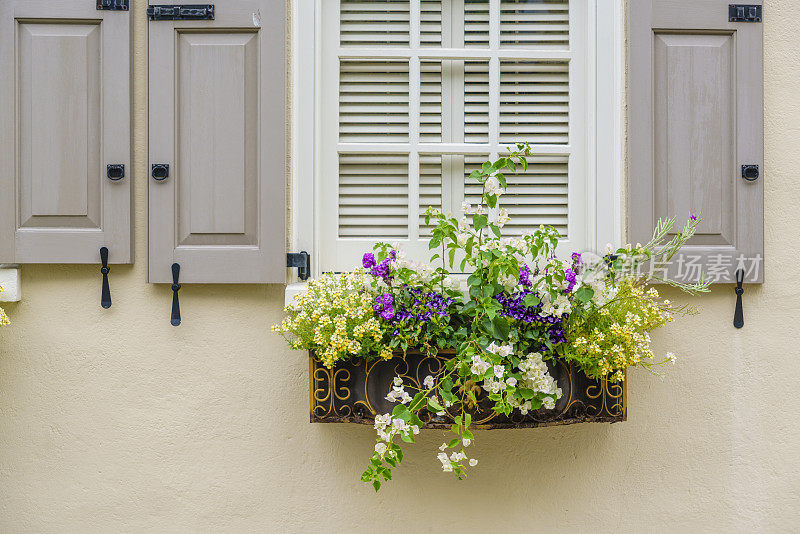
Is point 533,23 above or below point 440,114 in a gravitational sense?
above

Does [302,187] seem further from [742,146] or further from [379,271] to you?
[742,146]

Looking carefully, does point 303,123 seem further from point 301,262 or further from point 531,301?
point 531,301

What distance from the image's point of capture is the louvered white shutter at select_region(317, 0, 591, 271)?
7.31 ft

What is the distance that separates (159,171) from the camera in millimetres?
2092

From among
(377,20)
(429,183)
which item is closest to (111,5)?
(377,20)

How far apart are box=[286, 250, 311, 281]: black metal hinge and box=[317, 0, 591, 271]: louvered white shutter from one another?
0.11 metres

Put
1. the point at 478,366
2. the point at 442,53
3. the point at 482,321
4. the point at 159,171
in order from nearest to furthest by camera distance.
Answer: the point at 478,366 < the point at 482,321 < the point at 159,171 < the point at 442,53

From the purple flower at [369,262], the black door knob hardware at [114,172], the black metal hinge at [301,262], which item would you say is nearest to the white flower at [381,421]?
the purple flower at [369,262]

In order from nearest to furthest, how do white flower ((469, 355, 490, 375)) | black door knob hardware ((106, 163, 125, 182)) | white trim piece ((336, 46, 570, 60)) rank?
white flower ((469, 355, 490, 375)) → black door knob hardware ((106, 163, 125, 182)) → white trim piece ((336, 46, 570, 60))

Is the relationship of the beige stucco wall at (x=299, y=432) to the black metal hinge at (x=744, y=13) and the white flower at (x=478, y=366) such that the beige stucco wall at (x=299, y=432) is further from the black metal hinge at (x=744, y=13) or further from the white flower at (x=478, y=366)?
the white flower at (x=478, y=366)

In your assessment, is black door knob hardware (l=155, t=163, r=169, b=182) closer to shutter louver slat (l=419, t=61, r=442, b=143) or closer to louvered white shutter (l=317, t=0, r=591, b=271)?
louvered white shutter (l=317, t=0, r=591, b=271)

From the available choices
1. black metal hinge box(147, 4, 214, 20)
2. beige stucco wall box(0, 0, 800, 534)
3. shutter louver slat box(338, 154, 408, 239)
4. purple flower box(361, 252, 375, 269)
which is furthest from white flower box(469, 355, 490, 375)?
black metal hinge box(147, 4, 214, 20)

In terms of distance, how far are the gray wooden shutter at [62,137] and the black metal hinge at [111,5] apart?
2 centimetres

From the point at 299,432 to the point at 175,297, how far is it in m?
0.64
